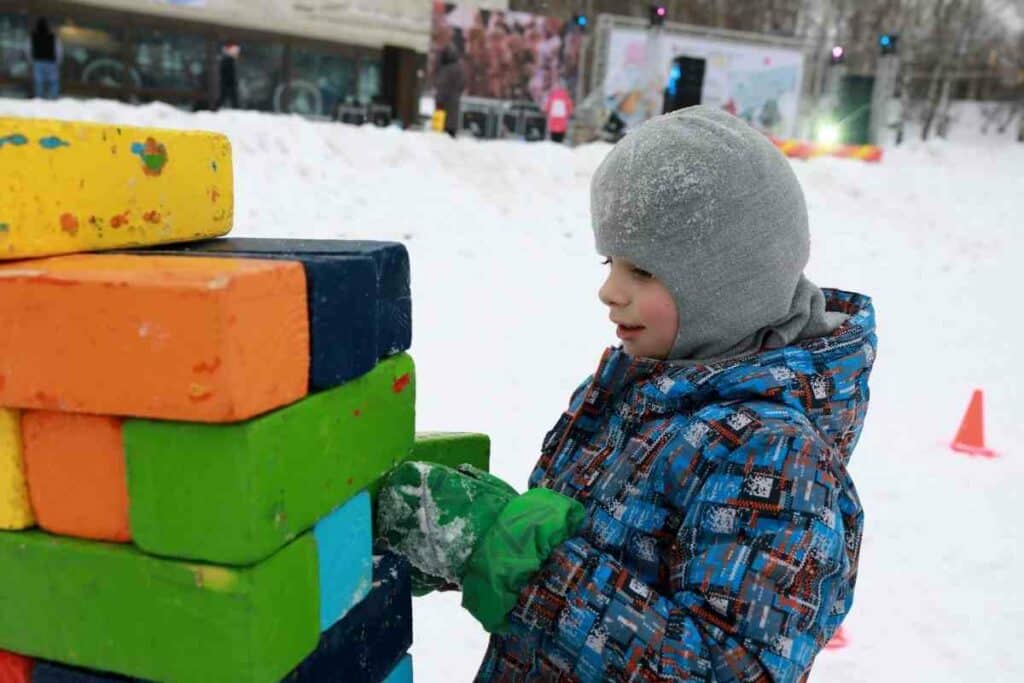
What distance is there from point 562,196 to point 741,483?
10399 mm

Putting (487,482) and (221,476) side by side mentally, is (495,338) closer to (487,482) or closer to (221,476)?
(487,482)

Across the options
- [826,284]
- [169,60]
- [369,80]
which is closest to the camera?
[826,284]

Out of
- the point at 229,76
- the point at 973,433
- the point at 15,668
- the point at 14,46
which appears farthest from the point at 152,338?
the point at 14,46

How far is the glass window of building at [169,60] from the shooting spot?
52.4 ft

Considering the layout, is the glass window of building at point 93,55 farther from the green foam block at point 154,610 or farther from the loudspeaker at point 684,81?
the green foam block at point 154,610

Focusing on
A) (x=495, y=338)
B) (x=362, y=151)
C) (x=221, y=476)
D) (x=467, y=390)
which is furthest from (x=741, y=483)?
(x=362, y=151)

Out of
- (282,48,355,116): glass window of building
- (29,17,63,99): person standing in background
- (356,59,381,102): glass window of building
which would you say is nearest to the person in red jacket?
(356,59,381,102): glass window of building

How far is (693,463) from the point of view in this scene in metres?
1.43

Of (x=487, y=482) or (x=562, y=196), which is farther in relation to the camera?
(x=562, y=196)

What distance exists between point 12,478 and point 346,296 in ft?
1.63

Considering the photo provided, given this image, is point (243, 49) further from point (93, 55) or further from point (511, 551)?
point (511, 551)

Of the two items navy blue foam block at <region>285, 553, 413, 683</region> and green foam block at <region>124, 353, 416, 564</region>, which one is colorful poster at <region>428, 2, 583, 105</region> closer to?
navy blue foam block at <region>285, 553, 413, 683</region>

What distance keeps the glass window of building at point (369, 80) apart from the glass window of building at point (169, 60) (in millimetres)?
3163

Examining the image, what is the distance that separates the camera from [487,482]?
1.62m
